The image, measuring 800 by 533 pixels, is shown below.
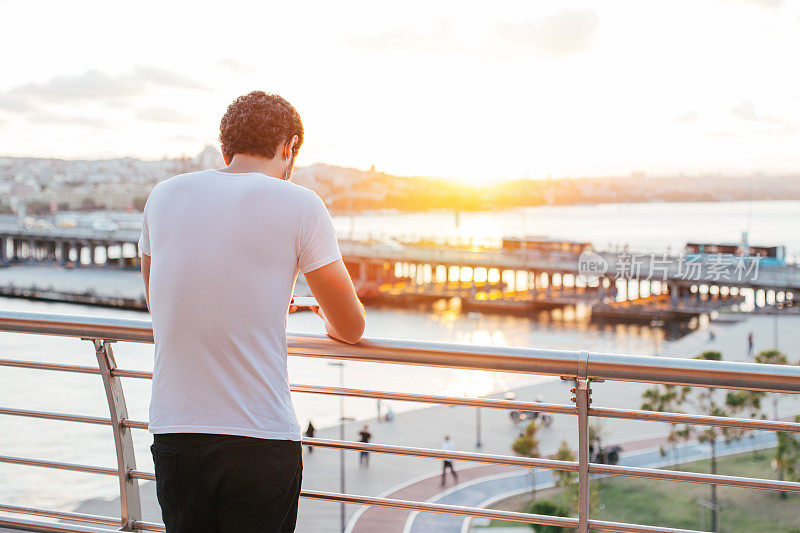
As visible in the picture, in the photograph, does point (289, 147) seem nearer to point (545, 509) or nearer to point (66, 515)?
point (66, 515)

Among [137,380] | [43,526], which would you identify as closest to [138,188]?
[137,380]

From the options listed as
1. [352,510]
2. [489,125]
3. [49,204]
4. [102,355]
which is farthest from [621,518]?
[49,204]

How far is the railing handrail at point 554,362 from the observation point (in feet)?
4.59

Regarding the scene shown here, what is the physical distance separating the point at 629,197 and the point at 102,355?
55258 mm

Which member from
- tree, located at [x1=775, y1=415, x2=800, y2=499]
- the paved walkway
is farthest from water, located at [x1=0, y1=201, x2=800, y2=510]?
tree, located at [x1=775, y1=415, x2=800, y2=499]

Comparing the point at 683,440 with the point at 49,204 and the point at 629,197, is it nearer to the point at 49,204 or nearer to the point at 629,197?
the point at 629,197

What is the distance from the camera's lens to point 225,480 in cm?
130

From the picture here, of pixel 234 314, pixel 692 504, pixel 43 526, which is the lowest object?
pixel 692 504

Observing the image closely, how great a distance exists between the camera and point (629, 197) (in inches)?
2131

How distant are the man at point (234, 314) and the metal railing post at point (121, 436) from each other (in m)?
0.62

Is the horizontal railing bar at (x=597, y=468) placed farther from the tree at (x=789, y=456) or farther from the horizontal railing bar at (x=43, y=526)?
the tree at (x=789, y=456)

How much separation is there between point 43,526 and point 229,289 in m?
1.40

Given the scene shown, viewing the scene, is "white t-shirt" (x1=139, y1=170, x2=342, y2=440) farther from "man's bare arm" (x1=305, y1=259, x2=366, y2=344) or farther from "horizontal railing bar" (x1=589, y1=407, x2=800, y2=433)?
"horizontal railing bar" (x1=589, y1=407, x2=800, y2=433)

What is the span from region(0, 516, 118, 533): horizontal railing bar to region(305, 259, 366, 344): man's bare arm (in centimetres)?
109
